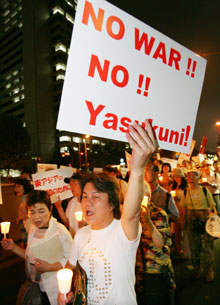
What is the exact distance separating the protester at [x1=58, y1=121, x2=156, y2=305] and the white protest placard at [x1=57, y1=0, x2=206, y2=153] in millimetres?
401

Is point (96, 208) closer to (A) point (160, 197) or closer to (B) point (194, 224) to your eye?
(A) point (160, 197)

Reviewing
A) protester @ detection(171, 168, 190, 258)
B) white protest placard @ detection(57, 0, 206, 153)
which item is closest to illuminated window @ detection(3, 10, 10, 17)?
protester @ detection(171, 168, 190, 258)

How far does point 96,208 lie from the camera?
161 cm

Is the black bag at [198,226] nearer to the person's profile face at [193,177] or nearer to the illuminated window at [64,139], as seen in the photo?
the person's profile face at [193,177]

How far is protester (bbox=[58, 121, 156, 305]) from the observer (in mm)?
1240

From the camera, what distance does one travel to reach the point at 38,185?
448 cm

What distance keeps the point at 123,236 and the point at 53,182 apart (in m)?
3.59

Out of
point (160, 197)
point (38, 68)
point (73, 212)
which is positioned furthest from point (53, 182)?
point (38, 68)

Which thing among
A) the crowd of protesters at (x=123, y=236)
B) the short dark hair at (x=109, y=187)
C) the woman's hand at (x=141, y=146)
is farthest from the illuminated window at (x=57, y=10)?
the woman's hand at (x=141, y=146)

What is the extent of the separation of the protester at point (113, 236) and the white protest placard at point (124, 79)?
40 cm

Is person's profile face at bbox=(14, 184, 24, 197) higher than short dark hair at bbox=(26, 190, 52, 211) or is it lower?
lower

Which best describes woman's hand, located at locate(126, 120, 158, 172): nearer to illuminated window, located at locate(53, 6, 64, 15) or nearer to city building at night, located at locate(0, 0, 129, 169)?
city building at night, located at locate(0, 0, 129, 169)

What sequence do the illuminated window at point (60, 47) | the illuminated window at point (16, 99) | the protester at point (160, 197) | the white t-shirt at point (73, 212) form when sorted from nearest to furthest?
the protester at point (160, 197) < the white t-shirt at point (73, 212) < the illuminated window at point (60, 47) < the illuminated window at point (16, 99)

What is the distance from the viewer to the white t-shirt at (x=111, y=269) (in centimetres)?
139
